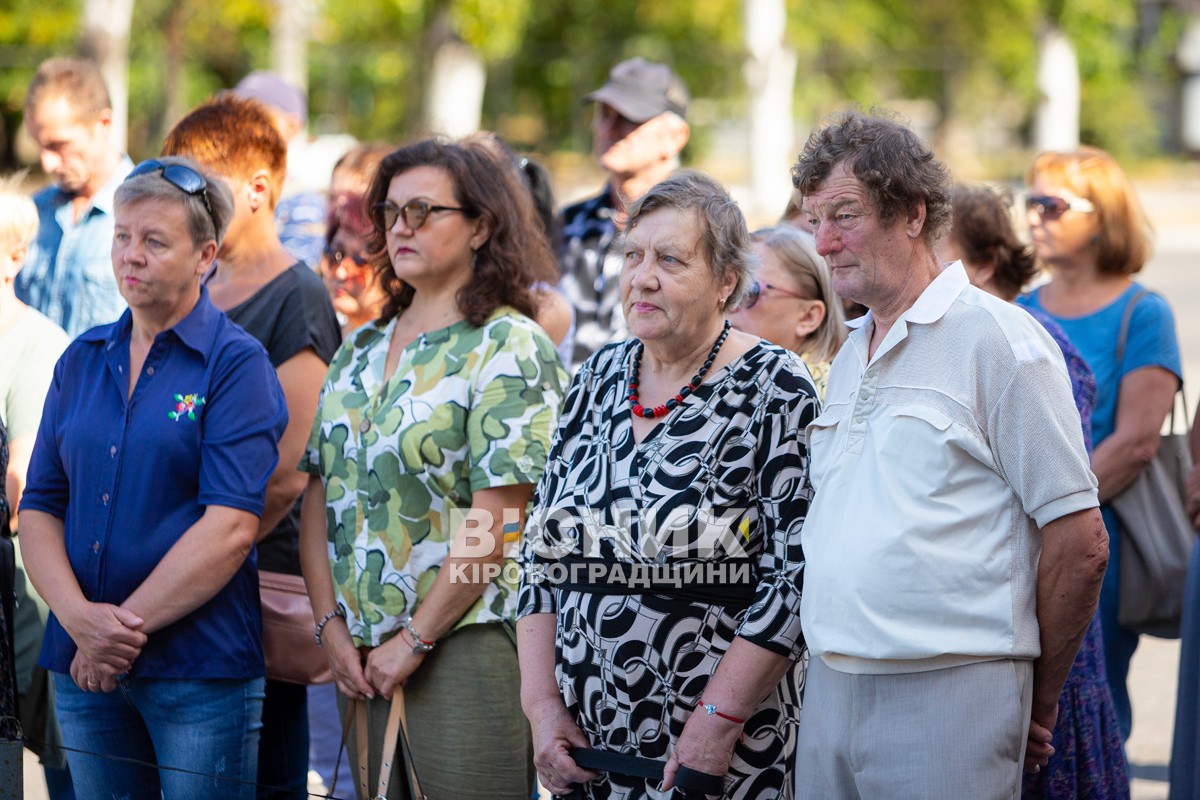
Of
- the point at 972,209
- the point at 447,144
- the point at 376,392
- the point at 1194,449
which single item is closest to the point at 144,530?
the point at 376,392

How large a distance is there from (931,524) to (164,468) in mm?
1801

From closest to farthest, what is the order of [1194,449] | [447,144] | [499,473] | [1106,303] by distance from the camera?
1. [499,473]
2. [447,144]
3. [1194,449]
4. [1106,303]

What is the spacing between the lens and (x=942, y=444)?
2.46m

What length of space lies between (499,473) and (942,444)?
1.14m

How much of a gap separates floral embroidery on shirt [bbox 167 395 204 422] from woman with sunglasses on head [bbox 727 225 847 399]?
4.50 feet

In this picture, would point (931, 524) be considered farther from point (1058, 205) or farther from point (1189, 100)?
point (1189, 100)

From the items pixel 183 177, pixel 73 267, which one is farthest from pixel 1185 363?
pixel 183 177

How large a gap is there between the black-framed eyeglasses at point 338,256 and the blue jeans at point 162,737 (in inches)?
69.4

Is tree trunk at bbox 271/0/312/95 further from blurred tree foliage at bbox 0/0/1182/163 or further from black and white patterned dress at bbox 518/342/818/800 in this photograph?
black and white patterned dress at bbox 518/342/818/800

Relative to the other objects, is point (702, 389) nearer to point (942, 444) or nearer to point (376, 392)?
point (942, 444)

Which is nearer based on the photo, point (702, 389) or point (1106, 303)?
point (702, 389)

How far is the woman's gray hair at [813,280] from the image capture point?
3602 millimetres

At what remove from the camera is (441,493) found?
3240mm

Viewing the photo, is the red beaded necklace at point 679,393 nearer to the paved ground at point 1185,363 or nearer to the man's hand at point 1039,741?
the man's hand at point 1039,741
